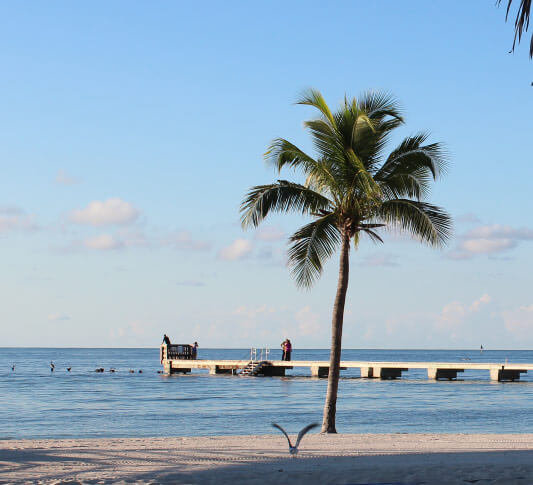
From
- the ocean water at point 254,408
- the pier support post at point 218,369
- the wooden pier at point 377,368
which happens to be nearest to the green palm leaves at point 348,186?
the ocean water at point 254,408

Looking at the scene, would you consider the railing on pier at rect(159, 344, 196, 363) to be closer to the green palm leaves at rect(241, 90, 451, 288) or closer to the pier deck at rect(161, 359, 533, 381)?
the pier deck at rect(161, 359, 533, 381)

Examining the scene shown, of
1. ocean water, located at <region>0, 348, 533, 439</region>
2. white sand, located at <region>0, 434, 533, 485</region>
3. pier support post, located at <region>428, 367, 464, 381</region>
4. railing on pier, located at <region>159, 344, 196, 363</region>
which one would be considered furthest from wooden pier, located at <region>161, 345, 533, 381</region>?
white sand, located at <region>0, 434, 533, 485</region>

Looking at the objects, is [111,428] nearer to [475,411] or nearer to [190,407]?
[190,407]

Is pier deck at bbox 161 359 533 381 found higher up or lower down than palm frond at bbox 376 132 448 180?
lower down

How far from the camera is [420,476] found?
33.8 ft

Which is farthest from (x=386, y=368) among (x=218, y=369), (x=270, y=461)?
(x=270, y=461)

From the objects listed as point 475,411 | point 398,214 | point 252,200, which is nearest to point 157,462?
point 252,200

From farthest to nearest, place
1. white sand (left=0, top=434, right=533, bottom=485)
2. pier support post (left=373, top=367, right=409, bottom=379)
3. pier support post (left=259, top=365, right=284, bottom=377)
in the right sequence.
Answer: pier support post (left=259, top=365, right=284, bottom=377) → pier support post (left=373, top=367, right=409, bottom=379) → white sand (left=0, top=434, right=533, bottom=485)

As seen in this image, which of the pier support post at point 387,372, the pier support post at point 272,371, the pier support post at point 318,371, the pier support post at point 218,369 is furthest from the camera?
the pier support post at point 218,369

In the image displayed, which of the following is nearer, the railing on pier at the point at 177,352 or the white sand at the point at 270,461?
the white sand at the point at 270,461

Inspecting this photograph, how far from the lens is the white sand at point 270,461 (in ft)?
33.7

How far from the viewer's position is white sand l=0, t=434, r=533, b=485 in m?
10.3

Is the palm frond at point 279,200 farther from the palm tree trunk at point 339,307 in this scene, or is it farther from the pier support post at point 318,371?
the pier support post at point 318,371

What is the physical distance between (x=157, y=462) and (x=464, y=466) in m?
4.88
